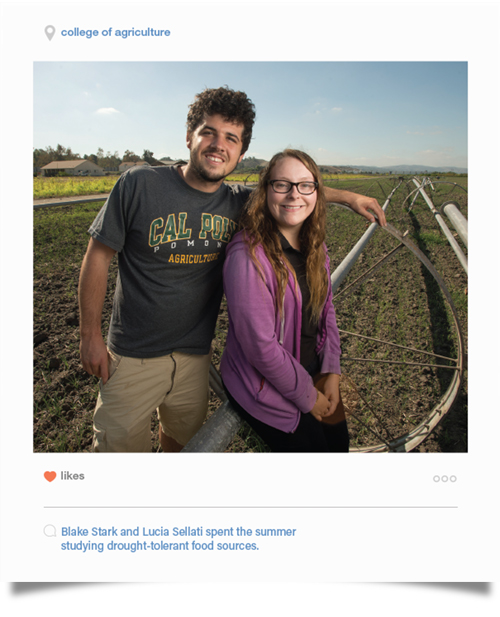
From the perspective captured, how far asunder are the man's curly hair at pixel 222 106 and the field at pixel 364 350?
4.22ft

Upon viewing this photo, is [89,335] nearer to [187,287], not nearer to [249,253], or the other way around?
[187,287]

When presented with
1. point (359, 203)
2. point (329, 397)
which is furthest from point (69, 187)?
point (329, 397)

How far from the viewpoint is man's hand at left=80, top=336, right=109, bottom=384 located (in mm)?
1396

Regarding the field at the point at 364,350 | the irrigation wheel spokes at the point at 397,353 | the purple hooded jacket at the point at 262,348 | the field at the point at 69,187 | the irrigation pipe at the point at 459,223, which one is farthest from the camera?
the field at the point at 69,187

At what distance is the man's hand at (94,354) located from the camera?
4.58 ft

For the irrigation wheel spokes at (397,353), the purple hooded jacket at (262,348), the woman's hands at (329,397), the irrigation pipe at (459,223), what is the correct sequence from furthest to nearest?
the irrigation wheel spokes at (397,353) → the woman's hands at (329,397) → the irrigation pipe at (459,223) → the purple hooded jacket at (262,348)

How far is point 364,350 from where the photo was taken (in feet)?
10.9

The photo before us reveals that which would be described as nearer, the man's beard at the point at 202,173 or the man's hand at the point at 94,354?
the man's beard at the point at 202,173

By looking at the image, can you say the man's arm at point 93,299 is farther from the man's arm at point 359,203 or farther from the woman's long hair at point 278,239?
the man's arm at point 359,203

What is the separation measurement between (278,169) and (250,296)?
507 millimetres

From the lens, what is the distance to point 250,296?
1073 mm
